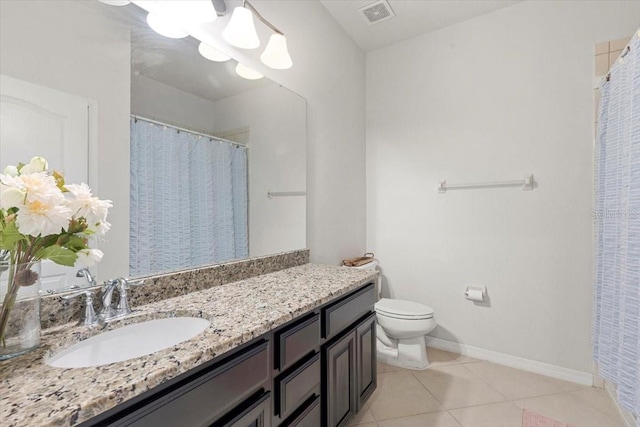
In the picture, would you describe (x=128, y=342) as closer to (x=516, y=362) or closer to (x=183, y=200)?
(x=183, y=200)

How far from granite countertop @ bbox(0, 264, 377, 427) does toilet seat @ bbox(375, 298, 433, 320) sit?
0.97 metres

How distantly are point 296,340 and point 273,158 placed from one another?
1075mm

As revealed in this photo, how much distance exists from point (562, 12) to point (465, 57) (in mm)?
623

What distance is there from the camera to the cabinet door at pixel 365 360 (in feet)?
5.10

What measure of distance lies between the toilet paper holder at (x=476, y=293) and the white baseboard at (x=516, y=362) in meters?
0.42

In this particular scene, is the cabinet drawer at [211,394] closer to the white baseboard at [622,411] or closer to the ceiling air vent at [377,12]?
the white baseboard at [622,411]

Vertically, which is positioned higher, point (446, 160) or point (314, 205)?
point (446, 160)

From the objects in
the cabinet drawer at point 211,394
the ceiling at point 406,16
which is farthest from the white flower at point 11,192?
the ceiling at point 406,16

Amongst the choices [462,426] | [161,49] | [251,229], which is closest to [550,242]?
[462,426]

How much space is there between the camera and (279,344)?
40.5 inches

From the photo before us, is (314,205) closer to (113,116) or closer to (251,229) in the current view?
(251,229)

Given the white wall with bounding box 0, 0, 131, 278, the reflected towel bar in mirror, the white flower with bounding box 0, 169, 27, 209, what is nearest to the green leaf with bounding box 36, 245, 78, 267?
the white flower with bounding box 0, 169, 27, 209

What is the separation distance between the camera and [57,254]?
718mm

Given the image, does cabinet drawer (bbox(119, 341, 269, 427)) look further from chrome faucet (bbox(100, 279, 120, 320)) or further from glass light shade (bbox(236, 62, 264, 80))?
glass light shade (bbox(236, 62, 264, 80))
